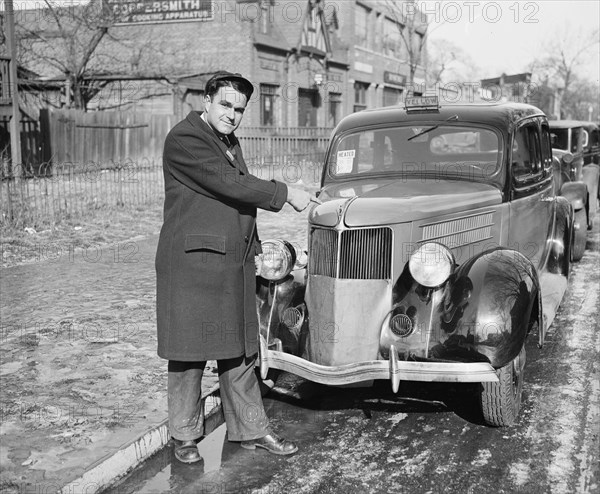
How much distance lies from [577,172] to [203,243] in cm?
953

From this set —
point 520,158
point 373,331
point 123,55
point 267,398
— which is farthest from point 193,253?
point 123,55

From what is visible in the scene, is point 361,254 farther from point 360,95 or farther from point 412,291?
point 360,95

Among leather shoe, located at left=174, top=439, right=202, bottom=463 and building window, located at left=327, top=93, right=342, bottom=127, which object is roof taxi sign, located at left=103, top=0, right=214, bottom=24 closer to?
building window, located at left=327, top=93, right=342, bottom=127

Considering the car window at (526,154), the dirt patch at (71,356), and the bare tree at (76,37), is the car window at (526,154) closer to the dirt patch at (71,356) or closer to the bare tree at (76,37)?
the dirt patch at (71,356)

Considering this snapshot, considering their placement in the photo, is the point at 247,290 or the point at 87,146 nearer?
the point at 247,290

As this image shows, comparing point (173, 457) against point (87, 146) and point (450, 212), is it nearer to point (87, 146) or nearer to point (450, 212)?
point (450, 212)

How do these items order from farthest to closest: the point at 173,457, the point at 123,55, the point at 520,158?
the point at 123,55 < the point at 520,158 < the point at 173,457

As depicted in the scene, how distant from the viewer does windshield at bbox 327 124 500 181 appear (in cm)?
555

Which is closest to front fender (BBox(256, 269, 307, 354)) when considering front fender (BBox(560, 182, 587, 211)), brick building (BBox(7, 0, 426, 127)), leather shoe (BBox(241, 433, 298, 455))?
leather shoe (BBox(241, 433, 298, 455))

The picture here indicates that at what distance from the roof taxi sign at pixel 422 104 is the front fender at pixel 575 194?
13.5 ft

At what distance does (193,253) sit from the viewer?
3539 millimetres

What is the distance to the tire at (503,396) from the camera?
13.4ft

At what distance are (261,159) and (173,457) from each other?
17.1 m

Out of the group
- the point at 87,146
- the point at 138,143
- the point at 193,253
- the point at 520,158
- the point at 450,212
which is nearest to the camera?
the point at 193,253
